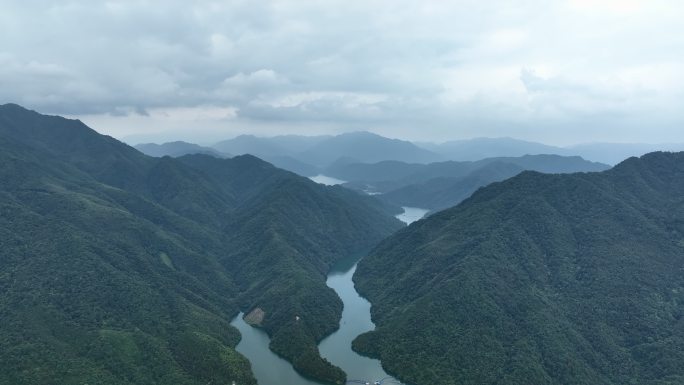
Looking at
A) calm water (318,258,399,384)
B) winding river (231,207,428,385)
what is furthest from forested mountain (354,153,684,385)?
winding river (231,207,428,385)

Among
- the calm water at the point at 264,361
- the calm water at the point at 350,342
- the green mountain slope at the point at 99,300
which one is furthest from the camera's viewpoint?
the calm water at the point at 350,342

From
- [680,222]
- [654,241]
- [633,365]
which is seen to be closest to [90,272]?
[633,365]

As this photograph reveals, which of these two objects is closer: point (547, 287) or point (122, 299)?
point (122, 299)

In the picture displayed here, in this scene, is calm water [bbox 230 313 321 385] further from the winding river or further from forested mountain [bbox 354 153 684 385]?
forested mountain [bbox 354 153 684 385]

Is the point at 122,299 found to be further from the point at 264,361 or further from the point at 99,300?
the point at 264,361

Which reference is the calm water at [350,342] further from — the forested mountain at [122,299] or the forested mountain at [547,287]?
the forested mountain at [122,299]

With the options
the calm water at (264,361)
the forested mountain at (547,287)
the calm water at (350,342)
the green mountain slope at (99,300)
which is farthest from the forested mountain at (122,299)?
the forested mountain at (547,287)

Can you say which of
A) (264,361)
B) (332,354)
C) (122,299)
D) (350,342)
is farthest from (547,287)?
(122,299)
